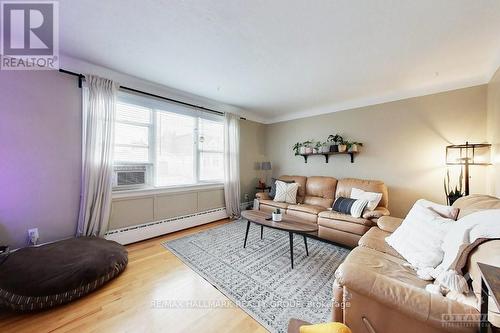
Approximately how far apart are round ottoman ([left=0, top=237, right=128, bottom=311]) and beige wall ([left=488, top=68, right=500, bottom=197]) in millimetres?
4272

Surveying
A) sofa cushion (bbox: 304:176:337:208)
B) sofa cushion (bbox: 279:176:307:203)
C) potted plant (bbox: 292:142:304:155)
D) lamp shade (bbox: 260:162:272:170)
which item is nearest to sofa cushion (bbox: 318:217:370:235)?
sofa cushion (bbox: 304:176:337:208)

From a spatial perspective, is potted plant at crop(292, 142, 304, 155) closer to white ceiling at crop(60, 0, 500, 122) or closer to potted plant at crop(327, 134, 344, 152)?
potted plant at crop(327, 134, 344, 152)

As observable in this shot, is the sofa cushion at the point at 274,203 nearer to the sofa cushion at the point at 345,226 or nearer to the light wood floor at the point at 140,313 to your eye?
the sofa cushion at the point at 345,226

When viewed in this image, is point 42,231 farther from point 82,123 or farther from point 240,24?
point 240,24

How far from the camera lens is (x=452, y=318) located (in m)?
0.91

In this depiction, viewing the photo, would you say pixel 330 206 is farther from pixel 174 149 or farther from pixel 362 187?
pixel 174 149

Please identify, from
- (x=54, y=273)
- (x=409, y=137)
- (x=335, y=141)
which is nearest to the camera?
(x=54, y=273)

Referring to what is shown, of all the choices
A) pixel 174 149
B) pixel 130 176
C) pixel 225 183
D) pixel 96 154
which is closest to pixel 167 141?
pixel 174 149

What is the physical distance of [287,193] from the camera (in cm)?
396

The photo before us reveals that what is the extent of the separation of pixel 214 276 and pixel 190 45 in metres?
2.55

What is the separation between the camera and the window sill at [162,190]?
286 cm

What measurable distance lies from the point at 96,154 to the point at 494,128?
5014mm

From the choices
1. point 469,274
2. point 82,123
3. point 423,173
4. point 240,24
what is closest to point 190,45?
point 240,24

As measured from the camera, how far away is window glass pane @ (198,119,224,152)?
397 centimetres
